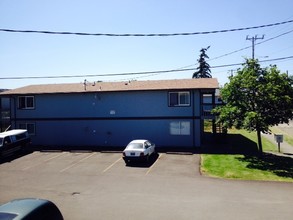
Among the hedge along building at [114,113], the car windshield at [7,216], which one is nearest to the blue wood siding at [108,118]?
the hedge along building at [114,113]

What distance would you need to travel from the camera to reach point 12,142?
26.4m

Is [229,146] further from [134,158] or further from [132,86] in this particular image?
[134,158]

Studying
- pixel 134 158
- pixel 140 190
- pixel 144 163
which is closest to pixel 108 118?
pixel 144 163

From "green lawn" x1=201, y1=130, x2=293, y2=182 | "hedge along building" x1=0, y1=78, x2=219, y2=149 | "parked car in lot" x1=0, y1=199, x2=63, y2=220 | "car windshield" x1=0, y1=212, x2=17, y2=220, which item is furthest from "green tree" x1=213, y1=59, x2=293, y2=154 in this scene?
"car windshield" x1=0, y1=212, x2=17, y2=220

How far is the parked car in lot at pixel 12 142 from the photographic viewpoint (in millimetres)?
25375

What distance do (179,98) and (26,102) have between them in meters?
16.1

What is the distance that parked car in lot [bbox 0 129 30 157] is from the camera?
25.4 metres

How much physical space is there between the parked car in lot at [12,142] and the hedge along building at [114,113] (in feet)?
14.1

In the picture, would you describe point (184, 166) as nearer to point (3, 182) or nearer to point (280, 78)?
point (280, 78)

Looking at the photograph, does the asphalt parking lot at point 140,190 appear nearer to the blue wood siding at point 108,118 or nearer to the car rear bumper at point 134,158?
the car rear bumper at point 134,158

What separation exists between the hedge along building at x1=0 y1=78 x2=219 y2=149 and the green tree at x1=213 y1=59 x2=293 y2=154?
12.6ft

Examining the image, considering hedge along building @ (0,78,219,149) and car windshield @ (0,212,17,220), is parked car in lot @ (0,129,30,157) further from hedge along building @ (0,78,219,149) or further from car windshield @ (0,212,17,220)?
car windshield @ (0,212,17,220)

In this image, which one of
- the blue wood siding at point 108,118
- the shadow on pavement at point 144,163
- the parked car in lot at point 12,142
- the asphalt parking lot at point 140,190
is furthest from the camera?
the blue wood siding at point 108,118

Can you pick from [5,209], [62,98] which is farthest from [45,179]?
[62,98]
